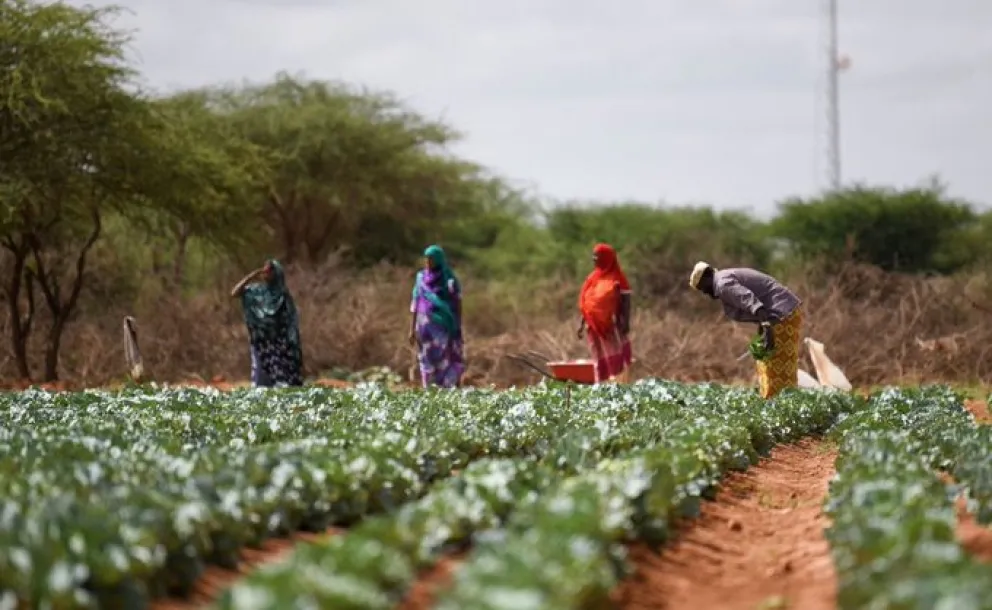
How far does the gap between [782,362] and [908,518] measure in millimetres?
9605

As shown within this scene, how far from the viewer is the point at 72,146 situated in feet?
82.5

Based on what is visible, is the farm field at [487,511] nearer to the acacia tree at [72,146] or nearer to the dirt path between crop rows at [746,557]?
the dirt path between crop rows at [746,557]

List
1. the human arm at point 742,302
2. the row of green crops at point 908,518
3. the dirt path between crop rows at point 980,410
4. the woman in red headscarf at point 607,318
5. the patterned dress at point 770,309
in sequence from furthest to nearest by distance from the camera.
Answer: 1. the woman in red headscarf at point 607,318
2. the dirt path between crop rows at point 980,410
3. the patterned dress at point 770,309
4. the human arm at point 742,302
5. the row of green crops at point 908,518

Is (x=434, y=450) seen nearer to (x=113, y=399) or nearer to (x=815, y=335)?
(x=113, y=399)

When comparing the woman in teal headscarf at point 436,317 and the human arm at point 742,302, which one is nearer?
the human arm at point 742,302

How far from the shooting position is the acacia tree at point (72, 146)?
24656 mm

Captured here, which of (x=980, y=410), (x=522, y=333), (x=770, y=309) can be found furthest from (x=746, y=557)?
(x=522, y=333)

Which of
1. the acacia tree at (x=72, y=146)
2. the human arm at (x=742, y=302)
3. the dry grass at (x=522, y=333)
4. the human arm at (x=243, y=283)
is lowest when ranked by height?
the dry grass at (x=522, y=333)

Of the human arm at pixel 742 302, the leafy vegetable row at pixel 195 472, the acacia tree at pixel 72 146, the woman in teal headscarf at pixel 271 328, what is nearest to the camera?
the leafy vegetable row at pixel 195 472

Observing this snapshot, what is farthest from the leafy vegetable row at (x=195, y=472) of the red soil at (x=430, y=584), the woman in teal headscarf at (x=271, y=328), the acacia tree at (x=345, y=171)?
the acacia tree at (x=345, y=171)

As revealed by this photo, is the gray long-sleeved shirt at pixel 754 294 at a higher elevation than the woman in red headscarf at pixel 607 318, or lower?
higher

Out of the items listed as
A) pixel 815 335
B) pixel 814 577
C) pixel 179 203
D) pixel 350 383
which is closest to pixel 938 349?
pixel 815 335

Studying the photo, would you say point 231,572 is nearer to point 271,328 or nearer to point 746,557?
point 746,557

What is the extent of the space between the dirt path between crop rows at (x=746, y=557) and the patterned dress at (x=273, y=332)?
31.2ft
